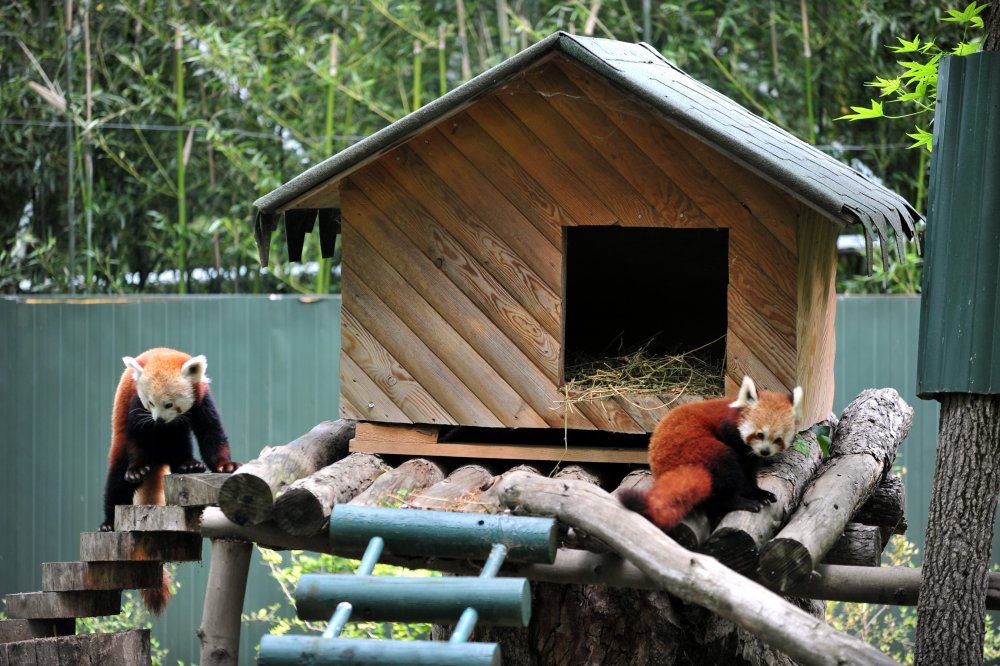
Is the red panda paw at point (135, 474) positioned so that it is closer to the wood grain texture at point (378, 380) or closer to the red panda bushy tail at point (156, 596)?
the red panda bushy tail at point (156, 596)

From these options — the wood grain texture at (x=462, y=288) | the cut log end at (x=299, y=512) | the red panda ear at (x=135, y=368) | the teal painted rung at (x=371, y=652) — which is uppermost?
the wood grain texture at (x=462, y=288)

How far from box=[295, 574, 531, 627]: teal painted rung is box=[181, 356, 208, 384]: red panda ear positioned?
1613 mm

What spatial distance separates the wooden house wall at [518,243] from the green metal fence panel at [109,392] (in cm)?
318

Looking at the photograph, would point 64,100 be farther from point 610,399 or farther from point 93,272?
point 610,399

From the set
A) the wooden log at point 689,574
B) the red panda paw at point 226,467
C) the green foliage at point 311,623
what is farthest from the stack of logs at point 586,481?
the green foliage at point 311,623

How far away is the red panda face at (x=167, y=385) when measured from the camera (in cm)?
486

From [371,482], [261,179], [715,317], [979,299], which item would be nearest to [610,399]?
[371,482]

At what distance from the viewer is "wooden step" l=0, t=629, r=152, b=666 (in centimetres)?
486

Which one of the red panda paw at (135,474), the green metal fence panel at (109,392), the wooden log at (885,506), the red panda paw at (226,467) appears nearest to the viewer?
the red panda paw at (226,467)

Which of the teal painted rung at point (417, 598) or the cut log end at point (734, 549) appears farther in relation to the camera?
the cut log end at point (734, 549)

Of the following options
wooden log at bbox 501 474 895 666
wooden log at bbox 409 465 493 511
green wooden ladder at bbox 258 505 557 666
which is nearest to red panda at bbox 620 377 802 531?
wooden log at bbox 501 474 895 666

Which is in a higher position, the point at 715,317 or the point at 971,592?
the point at 715,317

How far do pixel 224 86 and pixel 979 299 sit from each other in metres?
6.82

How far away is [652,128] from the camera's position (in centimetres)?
443
